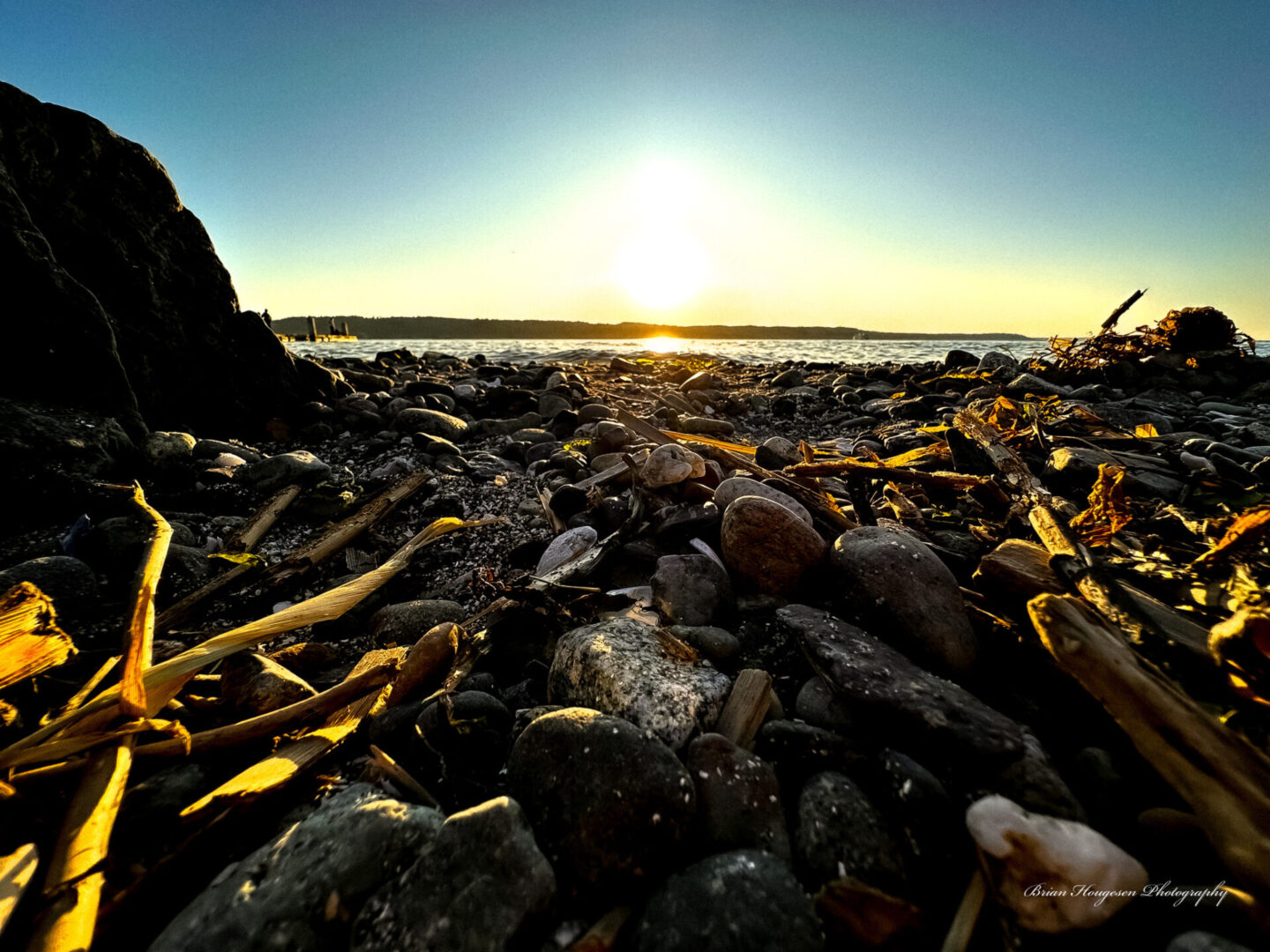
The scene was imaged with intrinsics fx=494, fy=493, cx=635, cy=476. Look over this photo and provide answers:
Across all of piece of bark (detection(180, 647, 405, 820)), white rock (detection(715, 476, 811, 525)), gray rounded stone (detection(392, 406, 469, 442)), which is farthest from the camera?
gray rounded stone (detection(392, 406, 469, 442))

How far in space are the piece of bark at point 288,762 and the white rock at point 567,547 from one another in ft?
3.14

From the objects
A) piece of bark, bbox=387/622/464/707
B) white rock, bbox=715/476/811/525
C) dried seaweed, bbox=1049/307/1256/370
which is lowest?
piece of bark, bbox=387/622/464/707

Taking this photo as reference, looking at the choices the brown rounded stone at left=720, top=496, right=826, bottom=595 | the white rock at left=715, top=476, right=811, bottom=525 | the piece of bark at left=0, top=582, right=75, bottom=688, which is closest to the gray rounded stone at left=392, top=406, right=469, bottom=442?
the white rock at left=715, top=476, right=811, bottom=525

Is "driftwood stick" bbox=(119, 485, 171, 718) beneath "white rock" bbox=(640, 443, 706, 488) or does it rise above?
beneath

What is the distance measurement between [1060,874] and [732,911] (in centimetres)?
58

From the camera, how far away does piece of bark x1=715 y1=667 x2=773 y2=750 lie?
1.33 meters

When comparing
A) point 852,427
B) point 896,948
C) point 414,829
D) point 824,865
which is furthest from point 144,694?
point 852,427

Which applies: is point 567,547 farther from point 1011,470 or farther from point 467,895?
point 1011,470

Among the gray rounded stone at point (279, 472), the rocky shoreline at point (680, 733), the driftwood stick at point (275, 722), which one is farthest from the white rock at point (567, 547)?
the gray rounded stone at point (279, 472)

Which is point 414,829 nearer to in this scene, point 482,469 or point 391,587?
point 391,587

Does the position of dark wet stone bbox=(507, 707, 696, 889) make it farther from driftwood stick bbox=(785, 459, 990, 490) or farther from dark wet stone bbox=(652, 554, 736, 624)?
driftwood stick bbox=(785, 459, 990, 490)

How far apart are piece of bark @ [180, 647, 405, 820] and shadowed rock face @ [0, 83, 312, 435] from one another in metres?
3.76

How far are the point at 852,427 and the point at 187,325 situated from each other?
304 inches

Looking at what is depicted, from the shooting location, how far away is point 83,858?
3.26 feet
